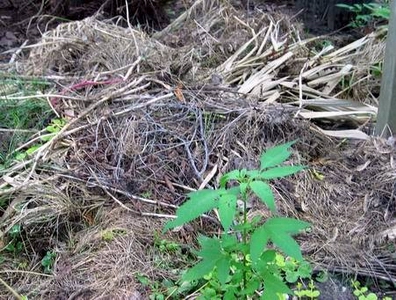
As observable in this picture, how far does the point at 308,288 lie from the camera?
2186 millimetres

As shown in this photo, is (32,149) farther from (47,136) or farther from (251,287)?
(251,287)

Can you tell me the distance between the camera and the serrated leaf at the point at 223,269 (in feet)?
5.23

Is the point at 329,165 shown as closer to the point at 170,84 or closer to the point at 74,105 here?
the point at 170,84

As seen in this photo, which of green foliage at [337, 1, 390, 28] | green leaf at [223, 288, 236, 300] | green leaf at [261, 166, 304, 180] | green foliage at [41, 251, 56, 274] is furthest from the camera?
green foliage at [337, 1, 390, 28]

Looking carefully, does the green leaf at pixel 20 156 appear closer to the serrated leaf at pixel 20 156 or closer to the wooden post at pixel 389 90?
A: the serrated leaf at pixel 20 156

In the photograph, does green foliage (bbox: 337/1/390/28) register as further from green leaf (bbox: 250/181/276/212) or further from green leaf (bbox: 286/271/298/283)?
green leaf (bbox: 250/181/276/212)

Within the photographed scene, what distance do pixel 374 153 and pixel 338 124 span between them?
45 centimetres

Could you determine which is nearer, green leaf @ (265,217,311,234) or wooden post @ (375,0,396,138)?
green leaf @ (265,217,311,234)

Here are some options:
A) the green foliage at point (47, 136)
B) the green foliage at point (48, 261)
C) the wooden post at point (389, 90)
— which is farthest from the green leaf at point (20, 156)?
the wooden post at point (389, 90)

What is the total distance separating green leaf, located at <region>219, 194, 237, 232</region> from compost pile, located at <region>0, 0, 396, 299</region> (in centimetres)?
79

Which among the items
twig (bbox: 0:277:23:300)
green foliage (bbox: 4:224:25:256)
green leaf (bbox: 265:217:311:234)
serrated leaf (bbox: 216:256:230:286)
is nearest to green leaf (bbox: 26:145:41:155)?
green foliage (bbox: 4:224:25:256)

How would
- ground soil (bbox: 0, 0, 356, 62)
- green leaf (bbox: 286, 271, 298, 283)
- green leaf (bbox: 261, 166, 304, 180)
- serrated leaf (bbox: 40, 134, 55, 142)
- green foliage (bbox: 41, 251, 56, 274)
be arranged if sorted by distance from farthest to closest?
ground soil (bbox: 0, 0, 356, 62) < serrated leaf (bbox: 40, 134, 55, 142) < green foliage (bbox: 41, 251, 56, 274) < green leaf (bbox: 286, 271, 298, 283) < green leaf (bbox: 261, 166, 304, 180)

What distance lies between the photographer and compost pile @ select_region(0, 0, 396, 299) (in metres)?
2.38

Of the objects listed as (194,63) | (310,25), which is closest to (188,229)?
(194,63)
